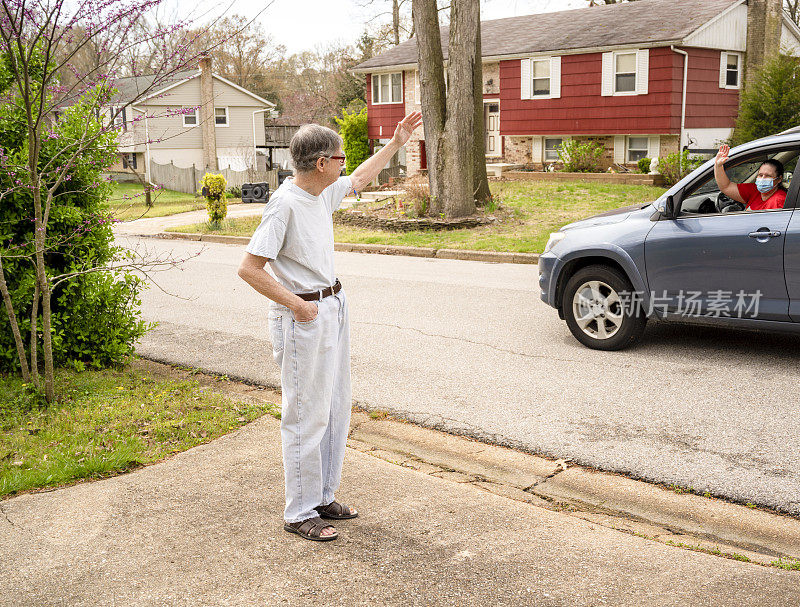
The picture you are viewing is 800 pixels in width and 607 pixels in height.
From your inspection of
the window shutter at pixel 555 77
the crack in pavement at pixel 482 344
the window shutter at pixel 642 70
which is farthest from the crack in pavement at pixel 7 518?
the window shutter at pixel 555 77

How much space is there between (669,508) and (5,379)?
4.95m

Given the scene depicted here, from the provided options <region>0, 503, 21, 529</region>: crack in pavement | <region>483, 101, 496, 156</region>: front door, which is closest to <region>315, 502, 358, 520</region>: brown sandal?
<region>0, 503, 21, 529</region>: crack in pavement

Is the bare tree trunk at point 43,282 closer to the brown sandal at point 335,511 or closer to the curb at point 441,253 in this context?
the brown sandal at point 335,511

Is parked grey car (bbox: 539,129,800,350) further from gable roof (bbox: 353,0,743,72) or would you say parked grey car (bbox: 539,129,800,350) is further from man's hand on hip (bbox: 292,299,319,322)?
gable roof (bbox: 353,0,743,72)

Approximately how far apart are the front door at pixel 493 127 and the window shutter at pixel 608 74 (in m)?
5.63

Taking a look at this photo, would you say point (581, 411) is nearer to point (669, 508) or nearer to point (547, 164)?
point (669, 508)

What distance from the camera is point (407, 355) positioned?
797cm

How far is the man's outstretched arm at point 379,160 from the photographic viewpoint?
459 centimetres

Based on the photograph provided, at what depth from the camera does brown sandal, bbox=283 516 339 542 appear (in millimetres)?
4004

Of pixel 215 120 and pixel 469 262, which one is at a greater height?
pixel 215 120

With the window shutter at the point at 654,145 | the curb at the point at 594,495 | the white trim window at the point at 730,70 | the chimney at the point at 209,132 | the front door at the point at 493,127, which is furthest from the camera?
the chimney at the point at 209,132

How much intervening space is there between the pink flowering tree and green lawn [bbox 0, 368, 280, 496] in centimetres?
23

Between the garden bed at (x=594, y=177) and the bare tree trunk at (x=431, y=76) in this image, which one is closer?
the bare tree trunk at (x=431, y=76)

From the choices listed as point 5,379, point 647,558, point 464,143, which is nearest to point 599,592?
point 647,558
